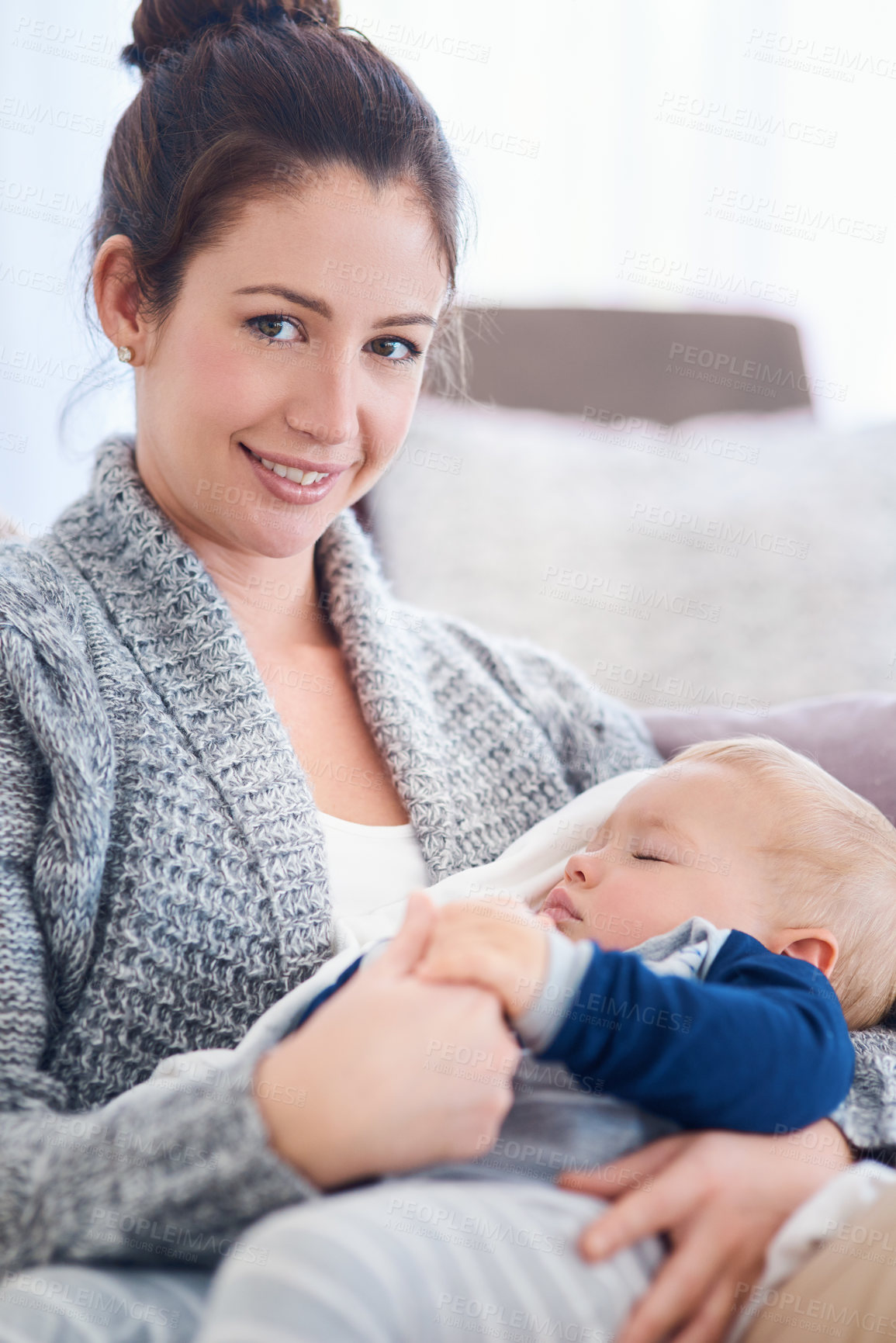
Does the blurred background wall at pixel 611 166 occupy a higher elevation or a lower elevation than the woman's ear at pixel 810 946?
higher

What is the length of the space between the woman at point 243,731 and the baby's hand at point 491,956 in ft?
0.05

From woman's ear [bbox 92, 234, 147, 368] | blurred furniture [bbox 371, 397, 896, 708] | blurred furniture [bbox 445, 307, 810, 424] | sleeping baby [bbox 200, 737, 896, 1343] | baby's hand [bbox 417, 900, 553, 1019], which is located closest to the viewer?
sleeping baby [bbox 200, 737, 896, 1343]

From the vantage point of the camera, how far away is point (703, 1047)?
742 millimetres

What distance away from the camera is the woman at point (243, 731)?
27.6 inches

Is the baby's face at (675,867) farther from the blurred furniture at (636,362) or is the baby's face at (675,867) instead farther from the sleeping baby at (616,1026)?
the blurred furniture at (636,362)

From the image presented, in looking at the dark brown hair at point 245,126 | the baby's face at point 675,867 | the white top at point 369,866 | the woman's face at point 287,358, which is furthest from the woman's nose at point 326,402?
the baby's face at point 675,867

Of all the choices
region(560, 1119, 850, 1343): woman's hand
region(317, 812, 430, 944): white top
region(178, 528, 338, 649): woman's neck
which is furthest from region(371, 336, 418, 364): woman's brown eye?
region(560, 1119, 850, 1343): woman's hand

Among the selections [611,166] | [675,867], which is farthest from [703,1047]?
[611,166]

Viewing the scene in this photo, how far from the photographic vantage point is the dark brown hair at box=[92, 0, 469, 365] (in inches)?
45.1

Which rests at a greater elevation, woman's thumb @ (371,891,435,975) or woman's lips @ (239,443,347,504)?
A: woman's lips @ (239,443,347,504)

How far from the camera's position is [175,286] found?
1187mm

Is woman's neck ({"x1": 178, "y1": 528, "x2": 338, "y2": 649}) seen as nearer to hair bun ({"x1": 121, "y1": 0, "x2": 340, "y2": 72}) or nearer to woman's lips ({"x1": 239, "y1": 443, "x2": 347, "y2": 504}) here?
woman's lips ({"x1": 239, "y1": 443, "x2": 347, "y2": 504})

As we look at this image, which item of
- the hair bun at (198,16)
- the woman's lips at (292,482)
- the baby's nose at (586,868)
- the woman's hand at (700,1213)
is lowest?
the woman's hand at (700,1213)

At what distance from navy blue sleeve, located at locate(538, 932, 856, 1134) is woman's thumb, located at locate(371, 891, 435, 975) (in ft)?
0.38
